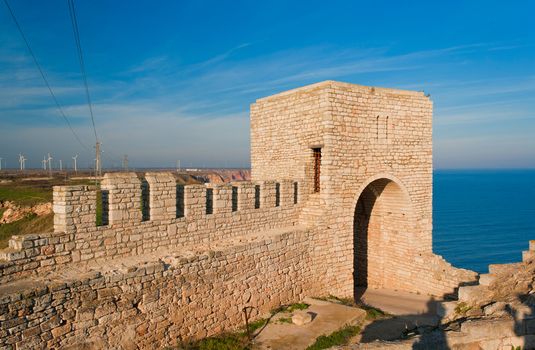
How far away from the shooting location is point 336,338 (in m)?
7.81

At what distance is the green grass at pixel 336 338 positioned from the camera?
7516 millimetres

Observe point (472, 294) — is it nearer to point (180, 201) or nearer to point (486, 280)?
point (486, 280)

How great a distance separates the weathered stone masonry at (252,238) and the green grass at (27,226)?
35.6 ft

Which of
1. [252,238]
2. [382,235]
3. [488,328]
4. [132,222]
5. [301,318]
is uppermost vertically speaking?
[132,222]

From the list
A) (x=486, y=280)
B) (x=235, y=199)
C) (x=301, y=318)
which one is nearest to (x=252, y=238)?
(x=235, y=199)

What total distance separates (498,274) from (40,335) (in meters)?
9.13

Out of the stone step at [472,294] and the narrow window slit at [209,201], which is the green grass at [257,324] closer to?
the narrow window slit at [209,201]

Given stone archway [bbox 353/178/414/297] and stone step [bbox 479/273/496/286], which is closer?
stone step [bbox 479/273/496/286]

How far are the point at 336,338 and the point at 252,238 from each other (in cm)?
282

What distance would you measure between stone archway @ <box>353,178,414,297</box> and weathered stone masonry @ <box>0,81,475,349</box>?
0.14ft

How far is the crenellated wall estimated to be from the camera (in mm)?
5840

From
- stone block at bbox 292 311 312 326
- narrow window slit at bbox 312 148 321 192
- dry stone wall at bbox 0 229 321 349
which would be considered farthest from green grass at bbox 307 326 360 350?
narrow window slit at bbox 312 148 321 192

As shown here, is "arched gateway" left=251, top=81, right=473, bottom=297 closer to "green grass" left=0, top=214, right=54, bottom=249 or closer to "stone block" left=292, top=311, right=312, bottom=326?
"stone block" left=292, top=311, right=312, bottom=326

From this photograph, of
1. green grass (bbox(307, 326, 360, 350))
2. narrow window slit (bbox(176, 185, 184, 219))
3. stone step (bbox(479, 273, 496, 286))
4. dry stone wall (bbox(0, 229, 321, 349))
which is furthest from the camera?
stone step (bbox(479, 273, 496, 286))
